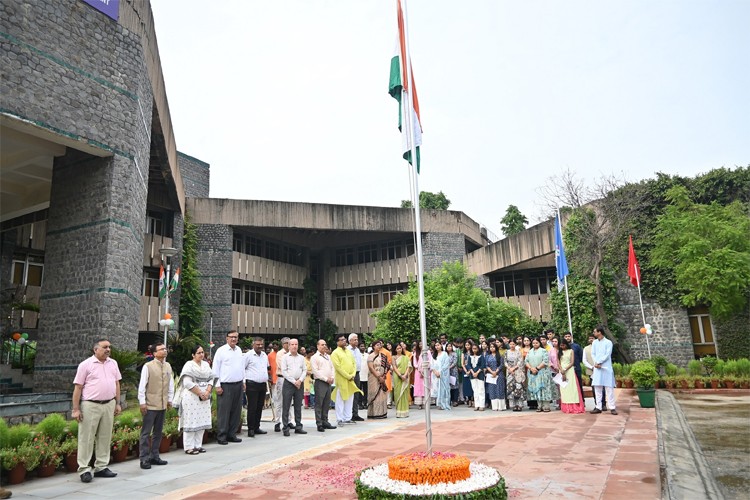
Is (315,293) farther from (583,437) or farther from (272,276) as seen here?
(583,437)

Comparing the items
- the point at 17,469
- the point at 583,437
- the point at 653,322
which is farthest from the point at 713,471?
the point at 653,322

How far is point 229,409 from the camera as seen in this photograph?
7859 mm

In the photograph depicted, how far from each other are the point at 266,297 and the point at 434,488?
25020mm

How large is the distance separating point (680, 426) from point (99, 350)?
867cm

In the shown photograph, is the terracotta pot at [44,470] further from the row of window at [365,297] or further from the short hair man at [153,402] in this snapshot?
the row of window at [365,297]

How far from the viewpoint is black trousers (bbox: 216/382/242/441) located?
774cm

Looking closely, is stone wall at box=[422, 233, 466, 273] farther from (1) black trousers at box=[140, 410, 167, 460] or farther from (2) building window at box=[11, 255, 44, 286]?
(1) black trousers at box=[140, 410, 167, 460]

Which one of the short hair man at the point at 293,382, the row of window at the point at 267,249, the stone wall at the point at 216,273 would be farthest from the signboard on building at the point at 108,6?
the row of window at the point at 267,249

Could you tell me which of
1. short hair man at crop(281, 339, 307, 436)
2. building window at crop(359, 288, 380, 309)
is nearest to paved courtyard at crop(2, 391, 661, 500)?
short hair man at crop(281, 339, 307, 436)

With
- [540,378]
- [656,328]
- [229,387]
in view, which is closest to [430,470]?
[229,387]

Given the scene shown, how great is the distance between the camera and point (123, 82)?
11.3 m

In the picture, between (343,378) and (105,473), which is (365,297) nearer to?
(343,378)

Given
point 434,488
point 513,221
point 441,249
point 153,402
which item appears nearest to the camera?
point 434,488

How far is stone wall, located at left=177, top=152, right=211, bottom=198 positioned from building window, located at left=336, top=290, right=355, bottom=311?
33.1 feet
